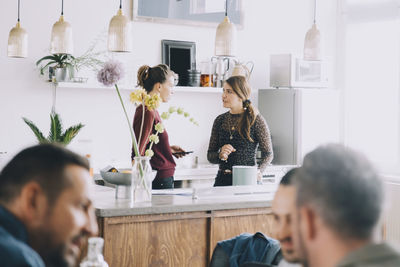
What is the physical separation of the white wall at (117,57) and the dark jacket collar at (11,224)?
12.9ft

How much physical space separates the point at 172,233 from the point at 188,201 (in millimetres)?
215

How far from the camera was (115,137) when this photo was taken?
18.2 ft

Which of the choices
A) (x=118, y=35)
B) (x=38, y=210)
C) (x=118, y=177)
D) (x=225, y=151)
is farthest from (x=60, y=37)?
(x=38, y=210)

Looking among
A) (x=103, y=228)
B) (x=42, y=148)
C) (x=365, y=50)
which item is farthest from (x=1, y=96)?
(x=42, y=148)

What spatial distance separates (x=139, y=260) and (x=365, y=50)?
403 centimetres

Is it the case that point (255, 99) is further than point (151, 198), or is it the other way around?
point (255, 99)

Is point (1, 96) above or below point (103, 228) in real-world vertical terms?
above

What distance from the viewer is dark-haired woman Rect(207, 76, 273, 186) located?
4.30 meters

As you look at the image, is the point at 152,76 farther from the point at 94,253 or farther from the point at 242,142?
the point at 94,253

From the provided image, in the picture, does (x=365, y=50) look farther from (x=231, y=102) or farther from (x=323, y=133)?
(x=231, y=102)

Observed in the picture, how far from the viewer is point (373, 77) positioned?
20.6ft

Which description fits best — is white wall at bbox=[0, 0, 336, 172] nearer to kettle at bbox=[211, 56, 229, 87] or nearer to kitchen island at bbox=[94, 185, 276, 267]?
kettle at bbox=[211, 56, 229, 87]

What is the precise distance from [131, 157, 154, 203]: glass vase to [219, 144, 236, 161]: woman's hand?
3.25 feet

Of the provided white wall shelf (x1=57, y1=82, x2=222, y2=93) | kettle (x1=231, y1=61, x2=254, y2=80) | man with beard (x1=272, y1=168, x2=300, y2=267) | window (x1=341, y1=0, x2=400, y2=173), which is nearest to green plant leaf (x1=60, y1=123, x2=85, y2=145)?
white wall shelf (x1=57, y1=82, x2=222, y2=93)
